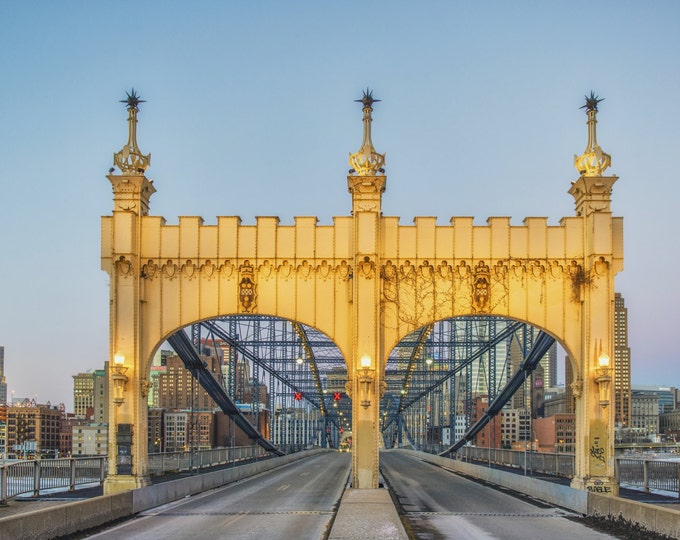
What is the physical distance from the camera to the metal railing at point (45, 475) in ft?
75.5

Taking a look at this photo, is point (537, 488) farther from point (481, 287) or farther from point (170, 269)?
point (170, 269)

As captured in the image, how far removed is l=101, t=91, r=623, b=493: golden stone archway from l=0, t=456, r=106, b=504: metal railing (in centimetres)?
144

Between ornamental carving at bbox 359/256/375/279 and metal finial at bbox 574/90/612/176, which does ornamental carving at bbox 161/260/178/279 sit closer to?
ornamental carving at bbox 359/256/375/279

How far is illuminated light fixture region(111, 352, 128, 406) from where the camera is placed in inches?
1099

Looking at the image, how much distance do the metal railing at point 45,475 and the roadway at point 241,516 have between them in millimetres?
3001

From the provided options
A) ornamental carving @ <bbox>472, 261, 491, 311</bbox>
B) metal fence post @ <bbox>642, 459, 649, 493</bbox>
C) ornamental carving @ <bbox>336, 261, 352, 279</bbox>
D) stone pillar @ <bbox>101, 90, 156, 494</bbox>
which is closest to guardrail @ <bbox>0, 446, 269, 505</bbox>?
stone pillar @ <bbox>101, 90, 156, 494</bbox>

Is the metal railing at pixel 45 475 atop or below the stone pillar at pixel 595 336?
below

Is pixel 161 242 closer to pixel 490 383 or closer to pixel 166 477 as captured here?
pixel 166 477

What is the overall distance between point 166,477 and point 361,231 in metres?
12.9

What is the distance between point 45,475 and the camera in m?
25.6

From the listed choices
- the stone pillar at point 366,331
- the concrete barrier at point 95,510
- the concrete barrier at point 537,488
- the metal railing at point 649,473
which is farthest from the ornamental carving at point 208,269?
the metal railing at point 649,473

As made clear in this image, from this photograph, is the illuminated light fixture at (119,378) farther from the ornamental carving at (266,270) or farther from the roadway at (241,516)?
the ornamental carving at (266,270)

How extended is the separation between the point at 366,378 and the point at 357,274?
339 cm

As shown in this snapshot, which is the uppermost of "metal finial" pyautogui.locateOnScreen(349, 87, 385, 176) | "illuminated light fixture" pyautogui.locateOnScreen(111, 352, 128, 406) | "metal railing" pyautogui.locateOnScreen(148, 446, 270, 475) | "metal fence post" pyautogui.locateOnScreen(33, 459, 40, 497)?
"metal finial" pyautogui.locateOnScreen(349, 87, 385, 176)
